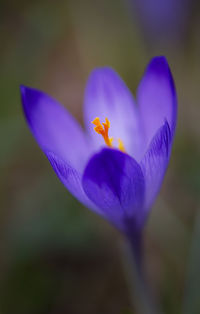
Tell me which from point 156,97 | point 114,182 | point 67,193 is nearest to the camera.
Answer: point 114,182

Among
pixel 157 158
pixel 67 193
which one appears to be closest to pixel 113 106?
pixel 157 158

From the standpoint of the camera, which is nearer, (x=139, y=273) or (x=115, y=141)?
(x=139, y=273)

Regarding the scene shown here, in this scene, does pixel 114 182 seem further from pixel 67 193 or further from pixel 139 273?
pixel 67 193

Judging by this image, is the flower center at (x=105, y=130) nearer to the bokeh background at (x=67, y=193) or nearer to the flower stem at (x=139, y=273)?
the flower stem at (x=139, y=273)

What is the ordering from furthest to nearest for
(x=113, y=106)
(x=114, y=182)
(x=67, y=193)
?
(x=67, y=193)
(x=113, y=106)
(x=114, y=182)

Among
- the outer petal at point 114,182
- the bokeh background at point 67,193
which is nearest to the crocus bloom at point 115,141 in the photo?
the outer petal at point 114,182

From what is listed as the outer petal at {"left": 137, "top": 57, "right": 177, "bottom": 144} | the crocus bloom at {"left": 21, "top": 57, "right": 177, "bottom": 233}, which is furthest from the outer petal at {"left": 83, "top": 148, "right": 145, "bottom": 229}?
the outer petal at {"left": 137, "top": 57, "right": 177, "bottom": 144}

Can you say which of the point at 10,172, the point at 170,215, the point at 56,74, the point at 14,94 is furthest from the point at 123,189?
the point at 56,74
